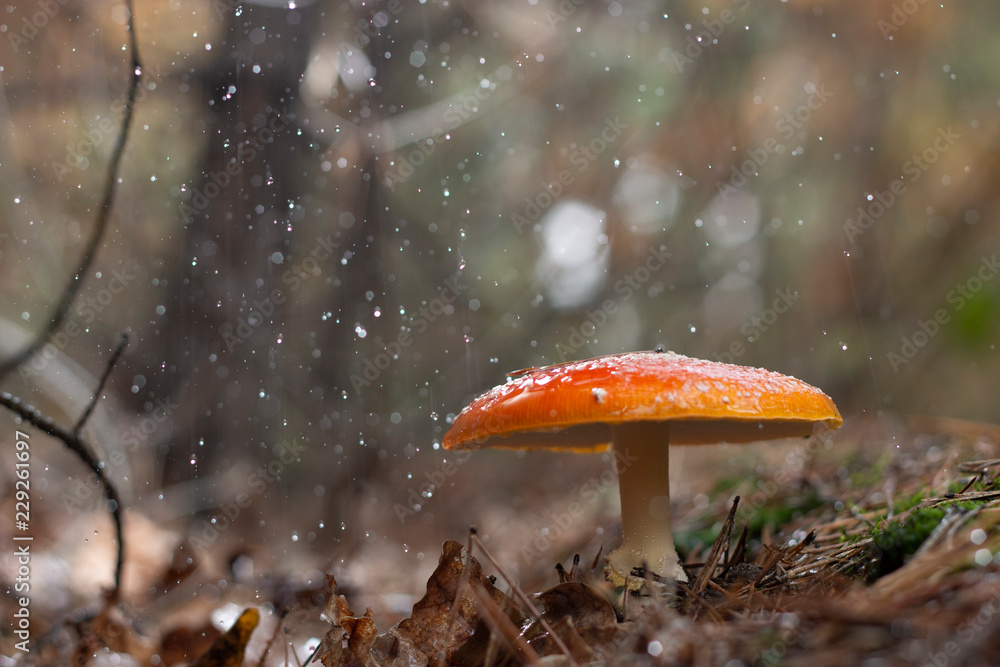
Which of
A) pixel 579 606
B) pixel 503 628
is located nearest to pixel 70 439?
pixel 503 628

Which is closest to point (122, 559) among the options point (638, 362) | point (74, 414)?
point (638, 362)

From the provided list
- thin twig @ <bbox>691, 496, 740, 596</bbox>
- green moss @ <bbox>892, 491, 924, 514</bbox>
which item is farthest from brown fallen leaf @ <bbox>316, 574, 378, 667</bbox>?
green moss @ <bbox>892, 491, 924, 514</bbox>

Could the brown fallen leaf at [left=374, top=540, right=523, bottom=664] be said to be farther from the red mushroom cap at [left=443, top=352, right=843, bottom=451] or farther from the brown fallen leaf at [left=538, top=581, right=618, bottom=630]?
the red mushroom cap at [left=443, top=352, right=843, bottom=451]

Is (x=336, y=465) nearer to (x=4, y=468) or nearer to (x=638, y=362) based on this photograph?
(x=4, y=468)

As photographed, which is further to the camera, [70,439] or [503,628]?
[70,439]

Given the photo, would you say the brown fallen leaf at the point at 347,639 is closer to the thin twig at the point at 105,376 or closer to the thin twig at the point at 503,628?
the thin twig at the point at 503,628

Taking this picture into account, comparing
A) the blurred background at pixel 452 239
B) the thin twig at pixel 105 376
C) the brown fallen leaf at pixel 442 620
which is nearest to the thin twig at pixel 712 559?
the brown fallen leaf at pixel 442 620

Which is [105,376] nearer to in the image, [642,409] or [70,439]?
[70,439]
